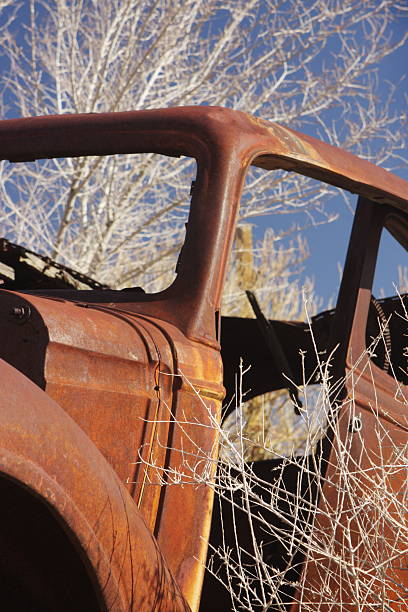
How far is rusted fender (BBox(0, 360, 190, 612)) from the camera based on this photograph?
4.84 ft

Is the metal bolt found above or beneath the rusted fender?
above

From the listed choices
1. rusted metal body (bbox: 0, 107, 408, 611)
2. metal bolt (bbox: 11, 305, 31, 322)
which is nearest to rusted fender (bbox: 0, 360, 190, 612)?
rusted metal body (bbox: 0, 107, 408, 611)

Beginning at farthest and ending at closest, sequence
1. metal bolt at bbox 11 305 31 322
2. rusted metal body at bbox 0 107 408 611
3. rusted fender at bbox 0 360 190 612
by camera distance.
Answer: metal bolt at bbox 11 305 31 322 < rusted metal body at bbox 0 107 408 611 < rusted fender at bbox 0 360 190 612

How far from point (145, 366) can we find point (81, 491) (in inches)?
24.6

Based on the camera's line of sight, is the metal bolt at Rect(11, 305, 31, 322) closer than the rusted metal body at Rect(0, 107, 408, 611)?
No

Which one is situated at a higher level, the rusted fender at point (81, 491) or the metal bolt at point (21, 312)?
the metal bolt at point (21, 312)

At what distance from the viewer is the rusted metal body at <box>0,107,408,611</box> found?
1.58m

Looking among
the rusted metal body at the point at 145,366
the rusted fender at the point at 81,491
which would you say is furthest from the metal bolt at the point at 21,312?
the rusted fender at the point at 81,491

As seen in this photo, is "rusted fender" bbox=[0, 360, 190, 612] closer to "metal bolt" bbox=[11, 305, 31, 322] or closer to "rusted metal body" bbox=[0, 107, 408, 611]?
"rusted metal body" bbox=[0, 107, 408, 611]

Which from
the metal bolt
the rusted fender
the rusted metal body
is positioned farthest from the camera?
the metal bolt

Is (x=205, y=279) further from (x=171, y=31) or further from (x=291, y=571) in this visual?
(x=171, y=31)

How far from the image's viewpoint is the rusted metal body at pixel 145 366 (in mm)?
1579

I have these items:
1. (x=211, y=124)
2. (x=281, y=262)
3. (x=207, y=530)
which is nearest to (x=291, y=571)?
(x=207, y=530)

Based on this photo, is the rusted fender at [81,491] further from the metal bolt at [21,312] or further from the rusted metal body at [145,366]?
the metal bolt at [21,312]
